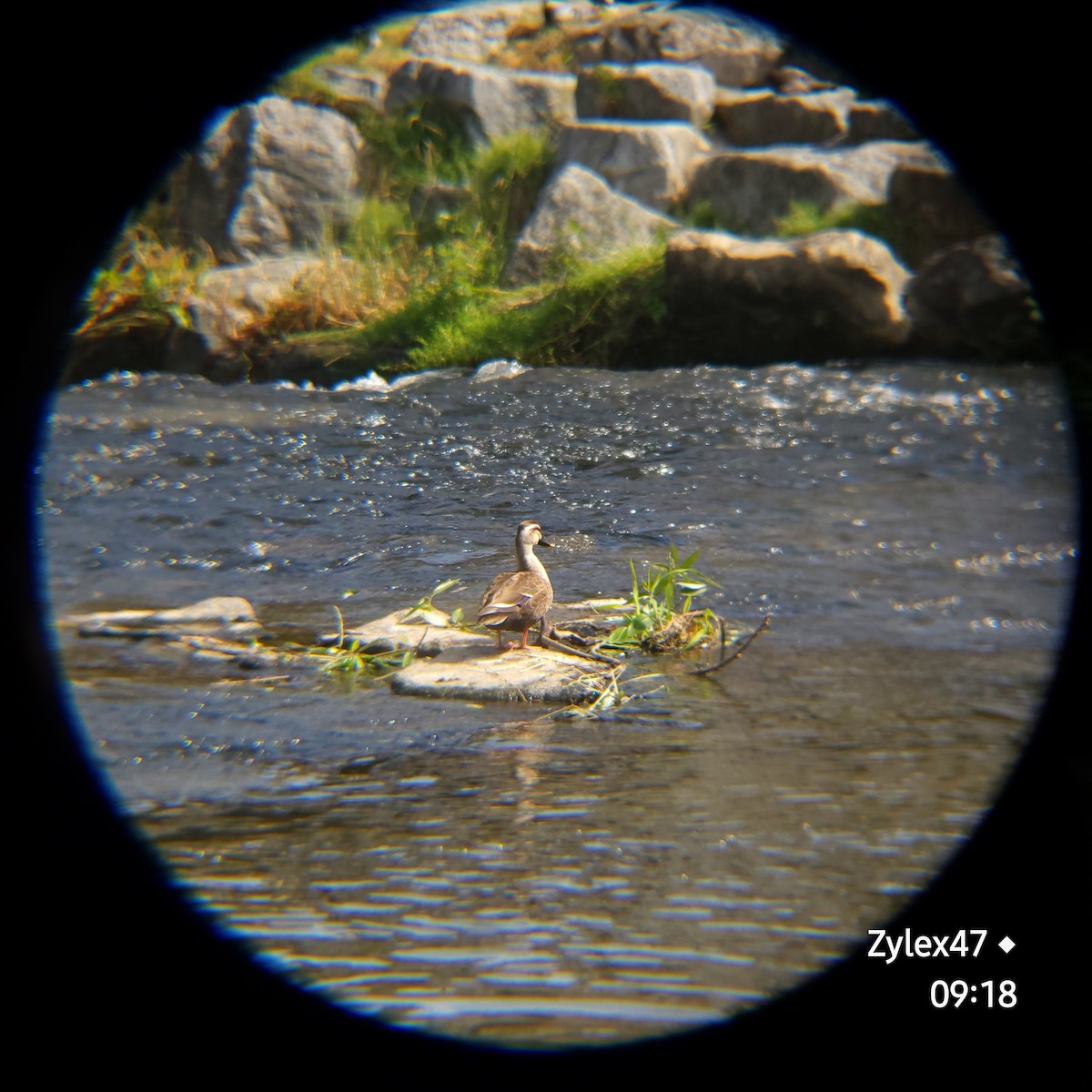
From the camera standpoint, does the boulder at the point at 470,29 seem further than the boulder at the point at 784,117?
Yes

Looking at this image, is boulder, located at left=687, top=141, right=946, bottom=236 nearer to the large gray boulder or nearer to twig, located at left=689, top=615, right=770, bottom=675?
the large gray boulder

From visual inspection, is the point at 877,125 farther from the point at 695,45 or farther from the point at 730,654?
the point at 730,654

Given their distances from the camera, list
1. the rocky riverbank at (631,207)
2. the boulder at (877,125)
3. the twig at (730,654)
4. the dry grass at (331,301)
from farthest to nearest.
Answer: the boulder at (877,125), the dry grass at (331,301), the rocky riverbank at (631,207), the twig at (730,654)

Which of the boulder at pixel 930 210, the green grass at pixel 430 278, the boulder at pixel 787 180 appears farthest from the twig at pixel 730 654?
the boulder at pixel 787 180

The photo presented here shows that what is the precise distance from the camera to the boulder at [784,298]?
1235cm

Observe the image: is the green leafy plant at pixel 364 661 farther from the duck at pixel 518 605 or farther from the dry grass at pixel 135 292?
the dry grass at pixel 135 292

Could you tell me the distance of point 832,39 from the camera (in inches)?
139

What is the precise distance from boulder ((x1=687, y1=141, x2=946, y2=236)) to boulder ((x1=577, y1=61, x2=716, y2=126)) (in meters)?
2.26

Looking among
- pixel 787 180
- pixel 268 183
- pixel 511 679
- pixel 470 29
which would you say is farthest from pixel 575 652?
pixel 470 29

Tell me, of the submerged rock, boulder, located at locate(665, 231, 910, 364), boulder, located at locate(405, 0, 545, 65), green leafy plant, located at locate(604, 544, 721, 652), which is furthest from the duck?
boulder, located at locate(405, 0, 545, 65)

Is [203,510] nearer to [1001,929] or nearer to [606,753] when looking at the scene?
[606,753]

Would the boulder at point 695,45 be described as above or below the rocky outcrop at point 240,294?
above

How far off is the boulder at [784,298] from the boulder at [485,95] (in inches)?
285

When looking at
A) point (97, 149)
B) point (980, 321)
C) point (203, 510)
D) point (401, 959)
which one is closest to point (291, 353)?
point (203, 510)
